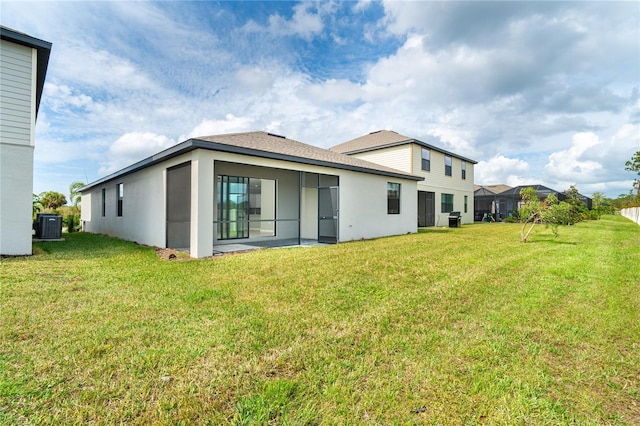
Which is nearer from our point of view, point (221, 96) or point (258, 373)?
point (258, 373)

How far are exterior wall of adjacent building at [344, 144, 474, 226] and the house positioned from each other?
4.63 m

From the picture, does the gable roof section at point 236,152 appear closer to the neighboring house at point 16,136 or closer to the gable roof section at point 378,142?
the neighboring house at point 16,136

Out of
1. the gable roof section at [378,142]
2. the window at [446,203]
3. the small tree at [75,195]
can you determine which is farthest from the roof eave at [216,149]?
the small tree at [75,195]

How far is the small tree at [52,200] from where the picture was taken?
71.7ft

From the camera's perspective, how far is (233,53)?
12.8 metres

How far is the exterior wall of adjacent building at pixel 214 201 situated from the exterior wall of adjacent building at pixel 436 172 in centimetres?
450

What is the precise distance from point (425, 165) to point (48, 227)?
64.8ft

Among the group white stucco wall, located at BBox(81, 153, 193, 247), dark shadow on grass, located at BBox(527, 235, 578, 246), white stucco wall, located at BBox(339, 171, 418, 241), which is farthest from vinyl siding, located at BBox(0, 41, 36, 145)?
dark shadow on grass, located at BBox(527, 235, 578, 246)

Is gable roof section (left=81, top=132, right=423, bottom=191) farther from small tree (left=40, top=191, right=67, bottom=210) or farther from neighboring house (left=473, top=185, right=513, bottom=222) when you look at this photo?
neighboring house (left=473, top=185, right=513, bottom=222)

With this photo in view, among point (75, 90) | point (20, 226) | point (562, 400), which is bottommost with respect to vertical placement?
point (562, 400)

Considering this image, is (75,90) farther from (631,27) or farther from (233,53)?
(631,27)

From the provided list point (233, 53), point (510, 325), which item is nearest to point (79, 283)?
point (510, 325)

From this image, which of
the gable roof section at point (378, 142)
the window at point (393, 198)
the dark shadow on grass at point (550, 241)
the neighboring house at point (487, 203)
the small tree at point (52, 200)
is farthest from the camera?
the neighboring house at point (487, 203)

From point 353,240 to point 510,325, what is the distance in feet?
26.2
